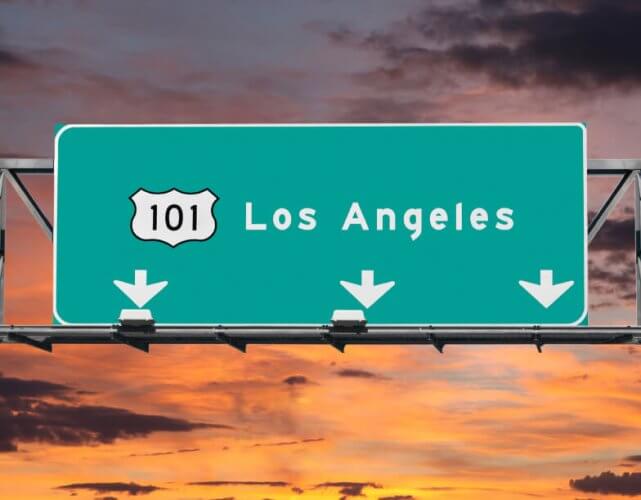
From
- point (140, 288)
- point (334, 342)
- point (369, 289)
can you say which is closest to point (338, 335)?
point (334, 342)

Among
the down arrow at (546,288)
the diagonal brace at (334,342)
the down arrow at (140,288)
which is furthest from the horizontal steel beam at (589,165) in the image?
the diagonal brace at (334,342)

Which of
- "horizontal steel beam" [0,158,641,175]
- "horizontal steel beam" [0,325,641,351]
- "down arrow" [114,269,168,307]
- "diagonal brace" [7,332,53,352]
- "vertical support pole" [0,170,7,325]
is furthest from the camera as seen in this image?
"vertical support pole" [0,170,7,325]

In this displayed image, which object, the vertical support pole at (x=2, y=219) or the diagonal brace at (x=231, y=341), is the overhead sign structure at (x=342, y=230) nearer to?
the diagonal brace at (x=231, y=341)

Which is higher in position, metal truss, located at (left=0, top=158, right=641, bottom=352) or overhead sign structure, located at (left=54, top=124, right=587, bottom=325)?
overhead sign structure, located at (left=54, top=124, right=587, bottom=325)

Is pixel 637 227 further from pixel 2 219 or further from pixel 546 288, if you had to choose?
pixel 2 219

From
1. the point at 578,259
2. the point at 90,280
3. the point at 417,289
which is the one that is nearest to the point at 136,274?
the point at 90,280

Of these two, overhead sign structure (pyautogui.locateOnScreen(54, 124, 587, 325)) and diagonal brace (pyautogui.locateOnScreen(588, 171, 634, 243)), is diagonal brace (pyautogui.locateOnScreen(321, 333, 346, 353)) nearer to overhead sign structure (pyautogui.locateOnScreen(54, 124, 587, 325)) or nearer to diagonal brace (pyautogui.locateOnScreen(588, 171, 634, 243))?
overhead sign structure (pyautogui.locateOnScreen(54, 124, 587, 325))

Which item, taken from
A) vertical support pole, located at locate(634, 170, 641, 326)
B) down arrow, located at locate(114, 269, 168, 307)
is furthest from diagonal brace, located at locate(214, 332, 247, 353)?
vertical support pole, located at locate(634, 170, 641, 326)

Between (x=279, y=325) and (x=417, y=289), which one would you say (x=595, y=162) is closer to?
(x=417, y=289)
